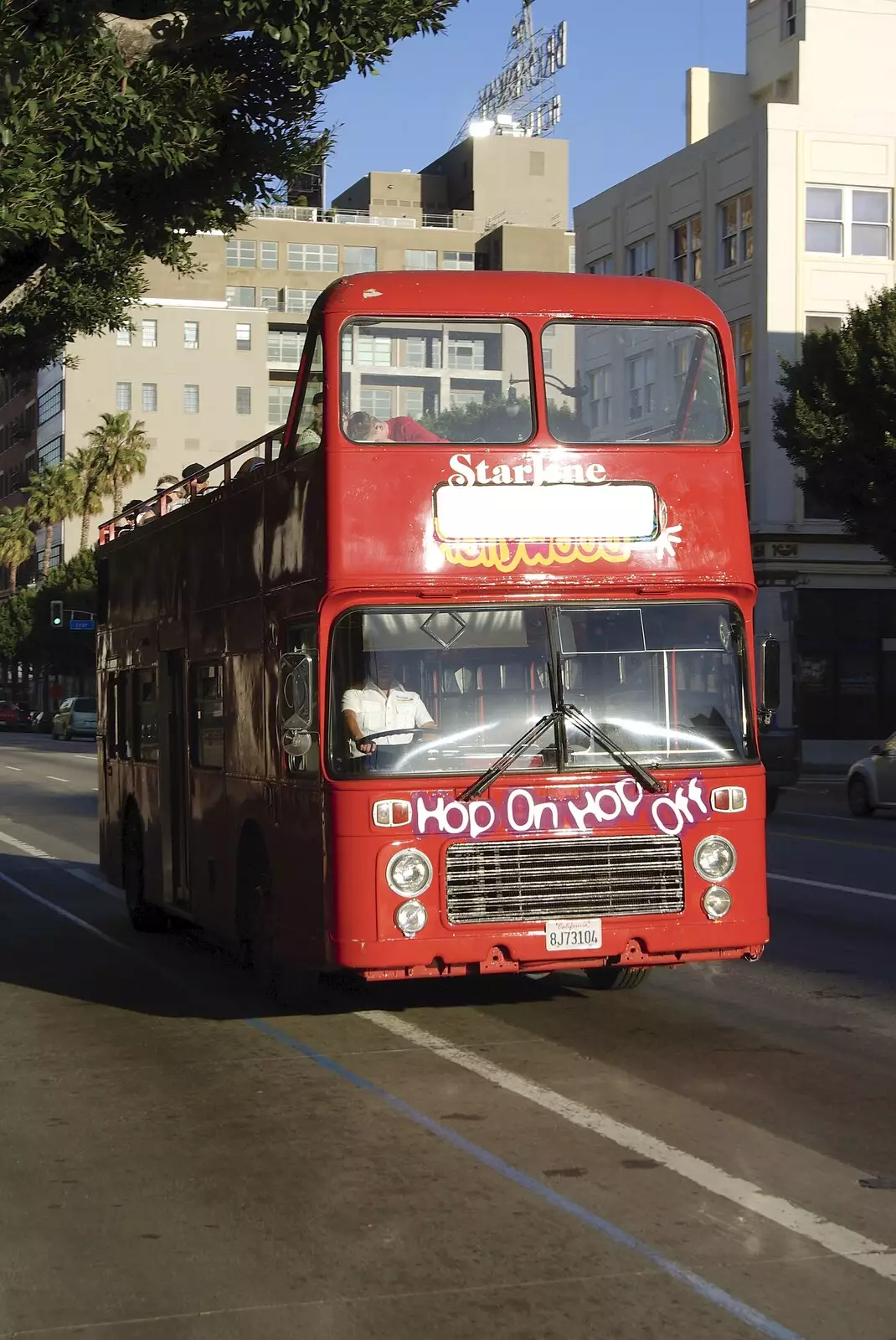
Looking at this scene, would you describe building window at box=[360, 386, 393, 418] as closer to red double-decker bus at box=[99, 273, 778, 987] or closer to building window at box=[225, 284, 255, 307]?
red double-decker bus at box=[99, 273, 778, 987]

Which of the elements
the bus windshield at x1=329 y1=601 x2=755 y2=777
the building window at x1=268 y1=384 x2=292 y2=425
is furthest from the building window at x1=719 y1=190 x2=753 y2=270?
the building window at x1=268 y1=384 x2=292 y2=425

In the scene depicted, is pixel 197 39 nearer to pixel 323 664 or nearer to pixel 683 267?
pixel 323 664

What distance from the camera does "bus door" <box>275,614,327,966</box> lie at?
31.4 ft

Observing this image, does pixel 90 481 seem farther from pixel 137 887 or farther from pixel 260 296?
pixel 137 887

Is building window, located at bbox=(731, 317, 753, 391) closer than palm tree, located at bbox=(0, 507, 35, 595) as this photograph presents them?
Yes

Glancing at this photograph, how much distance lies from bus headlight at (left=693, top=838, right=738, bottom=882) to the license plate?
0.65 metres

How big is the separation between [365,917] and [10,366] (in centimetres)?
1210

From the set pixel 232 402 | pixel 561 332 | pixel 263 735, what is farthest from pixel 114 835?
pixel 232 402

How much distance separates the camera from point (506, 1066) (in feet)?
29.9

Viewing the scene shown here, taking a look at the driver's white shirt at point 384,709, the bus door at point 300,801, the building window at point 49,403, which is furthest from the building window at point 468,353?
the building window at point 49,403

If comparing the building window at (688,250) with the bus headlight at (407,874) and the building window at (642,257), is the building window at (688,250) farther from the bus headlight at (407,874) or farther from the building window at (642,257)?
the bus headlight at (407,874)

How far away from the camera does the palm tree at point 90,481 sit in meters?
92.2

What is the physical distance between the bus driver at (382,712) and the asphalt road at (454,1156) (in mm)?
1571

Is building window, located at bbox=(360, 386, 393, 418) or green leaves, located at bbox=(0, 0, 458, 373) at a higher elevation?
green leaves, located at bbox=(0, 0, 458, 373)
